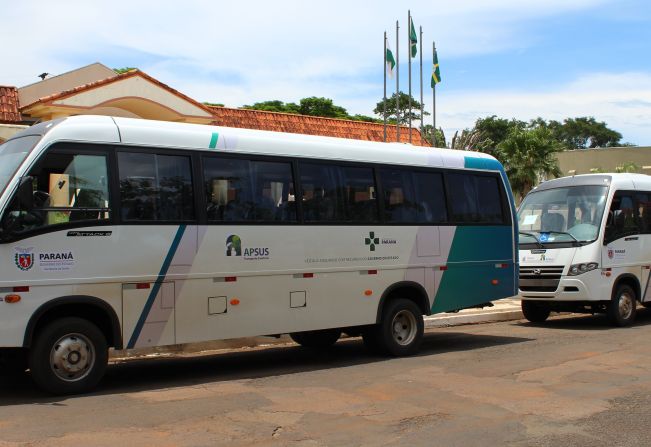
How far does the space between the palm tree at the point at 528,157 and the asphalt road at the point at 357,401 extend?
29.3 meters

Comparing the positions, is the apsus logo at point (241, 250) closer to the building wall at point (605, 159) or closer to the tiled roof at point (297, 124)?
the tiled roof at point (297, 124)

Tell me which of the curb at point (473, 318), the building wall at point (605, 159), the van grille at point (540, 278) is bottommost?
the curb at point (473, 318)

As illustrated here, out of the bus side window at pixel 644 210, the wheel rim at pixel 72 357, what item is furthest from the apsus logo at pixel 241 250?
the bus side window at pixel 644 210

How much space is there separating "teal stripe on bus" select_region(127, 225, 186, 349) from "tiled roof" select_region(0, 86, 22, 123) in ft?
38.0

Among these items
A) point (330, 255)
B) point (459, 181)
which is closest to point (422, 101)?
point (459, 181)

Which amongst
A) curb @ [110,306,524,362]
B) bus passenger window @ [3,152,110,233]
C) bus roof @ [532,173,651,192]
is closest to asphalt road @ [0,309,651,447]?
curb @ [110,306,524,362]

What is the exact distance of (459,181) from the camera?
12328mm

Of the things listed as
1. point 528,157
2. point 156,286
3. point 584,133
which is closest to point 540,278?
point 156,286

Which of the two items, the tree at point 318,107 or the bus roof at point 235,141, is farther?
the tree at point 318,107

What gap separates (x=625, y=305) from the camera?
1493 cm

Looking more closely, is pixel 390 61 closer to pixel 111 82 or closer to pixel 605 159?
pixel 111 82

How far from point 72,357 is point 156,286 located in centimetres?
120

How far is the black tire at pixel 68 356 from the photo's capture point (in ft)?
26.4

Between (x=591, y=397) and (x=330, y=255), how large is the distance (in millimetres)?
3836
